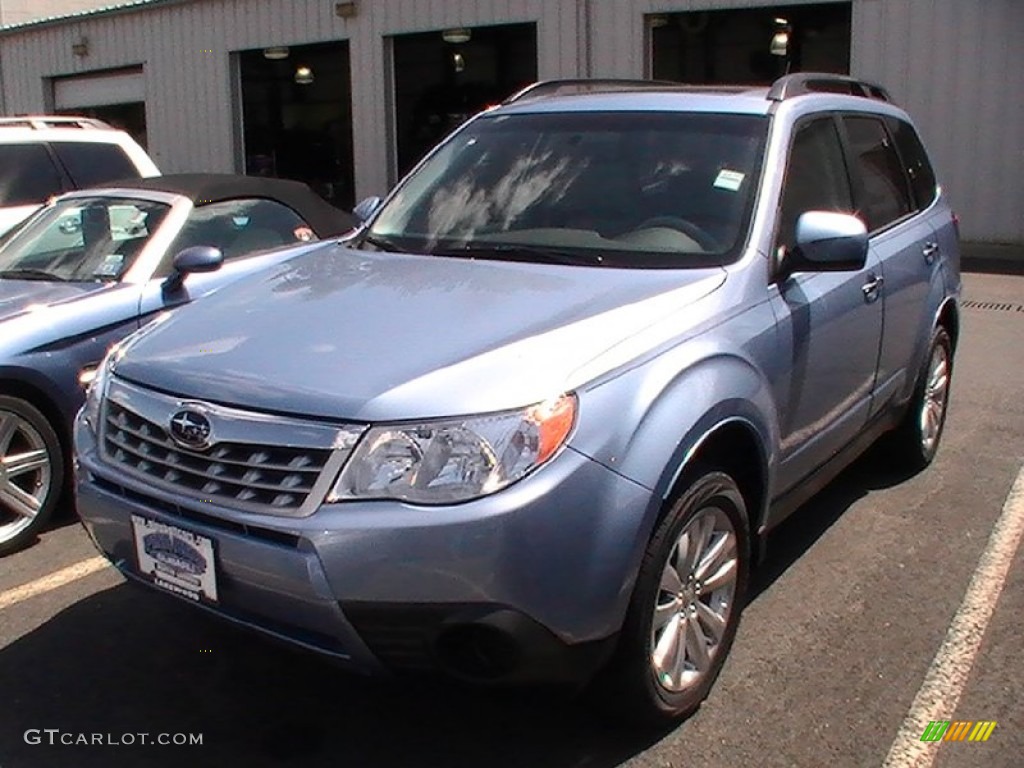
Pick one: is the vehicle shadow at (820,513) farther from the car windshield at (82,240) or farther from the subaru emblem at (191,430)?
the car windshield at (82,240)

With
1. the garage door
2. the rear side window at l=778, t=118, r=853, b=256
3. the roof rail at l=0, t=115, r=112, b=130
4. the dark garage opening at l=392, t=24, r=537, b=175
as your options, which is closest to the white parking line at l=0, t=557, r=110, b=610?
the rear side window at l=778, t=118, r=853, b=256

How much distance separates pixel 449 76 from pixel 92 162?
482 inches

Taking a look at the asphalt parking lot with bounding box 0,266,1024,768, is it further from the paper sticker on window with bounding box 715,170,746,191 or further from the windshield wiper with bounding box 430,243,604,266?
the paper sticker on window with bounding box 715,170,746,191

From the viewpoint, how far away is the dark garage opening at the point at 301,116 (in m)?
20.1

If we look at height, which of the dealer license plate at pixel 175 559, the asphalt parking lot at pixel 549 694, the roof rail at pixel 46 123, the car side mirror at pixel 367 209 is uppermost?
the roof rail at pixel 46 123

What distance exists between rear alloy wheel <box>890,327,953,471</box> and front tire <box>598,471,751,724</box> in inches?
84.4

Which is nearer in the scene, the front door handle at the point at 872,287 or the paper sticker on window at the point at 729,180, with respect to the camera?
the paper sticker on window at the point at 729,180

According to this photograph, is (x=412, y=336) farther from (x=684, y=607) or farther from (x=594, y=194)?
(x=594, y=194)

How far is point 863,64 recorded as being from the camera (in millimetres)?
14359

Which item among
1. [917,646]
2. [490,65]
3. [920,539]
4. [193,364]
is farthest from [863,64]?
[193,364]

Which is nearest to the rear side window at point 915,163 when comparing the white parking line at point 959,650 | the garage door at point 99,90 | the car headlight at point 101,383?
the white parking line at point 959,650

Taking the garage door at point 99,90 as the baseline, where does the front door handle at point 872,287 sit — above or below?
below

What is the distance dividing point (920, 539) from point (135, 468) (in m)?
3.18

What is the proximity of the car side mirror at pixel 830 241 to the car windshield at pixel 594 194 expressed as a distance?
0.20 meters
